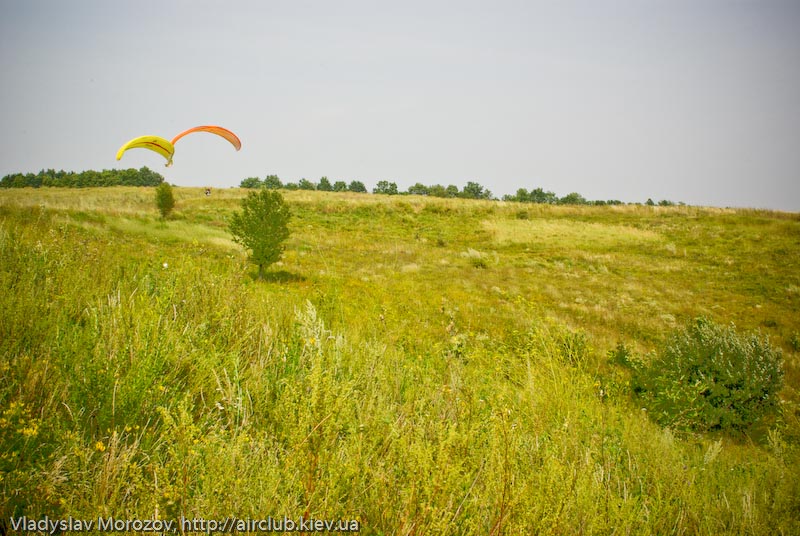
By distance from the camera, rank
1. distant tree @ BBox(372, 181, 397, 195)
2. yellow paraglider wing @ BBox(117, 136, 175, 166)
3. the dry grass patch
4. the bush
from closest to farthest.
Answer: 1. the bush
2. yellow paraglider wing @ BBox(117, 136, 175, 166)
3. the dry grass patch
4. distant tree @ BBox(372, 181, 397, 195)

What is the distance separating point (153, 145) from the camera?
1176 centimetres

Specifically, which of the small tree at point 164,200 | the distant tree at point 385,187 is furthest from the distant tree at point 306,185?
the small tree at point 164,200

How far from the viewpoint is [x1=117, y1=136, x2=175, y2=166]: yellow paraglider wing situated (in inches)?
412

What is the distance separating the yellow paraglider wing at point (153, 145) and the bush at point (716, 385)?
13.4 m

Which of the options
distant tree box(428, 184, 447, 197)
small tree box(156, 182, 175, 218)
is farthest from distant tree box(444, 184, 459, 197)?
small tree box(156, 182, 175, 218)

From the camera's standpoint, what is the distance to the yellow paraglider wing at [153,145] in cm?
1047

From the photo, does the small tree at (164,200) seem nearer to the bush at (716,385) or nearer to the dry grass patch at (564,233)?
the dry grass patch at (564,233)

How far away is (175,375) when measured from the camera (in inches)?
95.5

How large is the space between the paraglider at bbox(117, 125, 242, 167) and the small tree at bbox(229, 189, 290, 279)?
91.3 inches

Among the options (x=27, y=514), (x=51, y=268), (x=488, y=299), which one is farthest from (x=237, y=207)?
(x=27, y=514)

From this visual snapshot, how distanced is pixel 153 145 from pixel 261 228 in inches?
170

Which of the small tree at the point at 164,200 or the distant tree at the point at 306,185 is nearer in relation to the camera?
the small tree at the point at 164,200

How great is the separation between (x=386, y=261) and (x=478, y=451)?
19.4 m

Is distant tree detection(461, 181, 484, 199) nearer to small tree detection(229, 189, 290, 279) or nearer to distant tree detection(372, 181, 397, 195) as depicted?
distant tree detection(372, 181, 397, 195)
